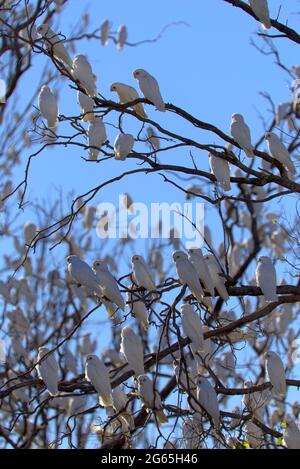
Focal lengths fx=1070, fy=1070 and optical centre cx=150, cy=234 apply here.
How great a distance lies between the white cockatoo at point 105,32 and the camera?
1011 cm

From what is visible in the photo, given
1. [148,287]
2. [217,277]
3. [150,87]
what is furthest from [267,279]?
[150,87]

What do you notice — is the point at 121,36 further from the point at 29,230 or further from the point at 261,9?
the point at 261,9

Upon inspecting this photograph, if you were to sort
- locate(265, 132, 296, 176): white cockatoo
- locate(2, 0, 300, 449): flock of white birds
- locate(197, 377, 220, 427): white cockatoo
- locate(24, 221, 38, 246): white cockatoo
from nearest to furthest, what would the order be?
locate(197, 377, 220, 427): white cockatoo, locate(2, 0, 300, 449): flock of white birds, locate(265, 132, 296, 176): white cockatoo, locate(24, 221, 38, 246): white cockatoo

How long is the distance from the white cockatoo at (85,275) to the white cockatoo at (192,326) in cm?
43

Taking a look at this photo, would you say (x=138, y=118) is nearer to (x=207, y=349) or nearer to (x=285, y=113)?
(x=207, y=349)

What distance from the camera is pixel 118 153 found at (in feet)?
17.7

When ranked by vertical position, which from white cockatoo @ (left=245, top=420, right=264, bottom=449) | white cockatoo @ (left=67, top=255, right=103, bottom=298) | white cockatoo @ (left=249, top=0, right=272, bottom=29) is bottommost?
white cockatoo @ (left=245, top=420, right=264, bottom=449)

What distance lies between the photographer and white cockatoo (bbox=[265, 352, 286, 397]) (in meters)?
5.36

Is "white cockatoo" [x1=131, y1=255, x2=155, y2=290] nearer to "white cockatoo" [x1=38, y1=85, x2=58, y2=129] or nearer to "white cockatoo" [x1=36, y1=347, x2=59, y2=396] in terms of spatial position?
"white cockatoo" [x1=36, y1=347, x2=59, y2=396]

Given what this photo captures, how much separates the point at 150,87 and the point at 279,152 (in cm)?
81

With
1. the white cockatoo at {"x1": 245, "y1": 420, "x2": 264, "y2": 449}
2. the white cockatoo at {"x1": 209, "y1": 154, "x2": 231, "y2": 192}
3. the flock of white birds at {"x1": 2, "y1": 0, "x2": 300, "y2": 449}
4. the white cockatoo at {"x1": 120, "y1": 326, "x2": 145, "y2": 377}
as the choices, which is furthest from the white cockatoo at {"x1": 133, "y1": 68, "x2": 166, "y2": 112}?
the white cockatoo at {"x1": 245, "y1": 420, "x2": 264, "y2": 449}

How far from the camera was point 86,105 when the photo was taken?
224 inches

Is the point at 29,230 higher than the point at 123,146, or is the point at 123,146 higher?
the point at 29,230
